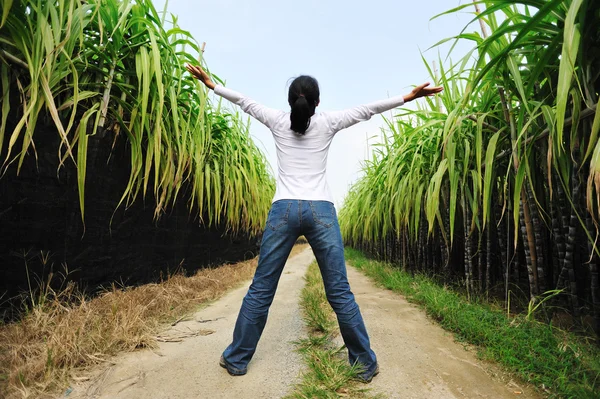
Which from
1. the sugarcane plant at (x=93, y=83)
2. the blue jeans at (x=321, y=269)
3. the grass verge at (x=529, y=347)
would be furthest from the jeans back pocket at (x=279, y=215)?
the grass verge at (x=529, y=347)

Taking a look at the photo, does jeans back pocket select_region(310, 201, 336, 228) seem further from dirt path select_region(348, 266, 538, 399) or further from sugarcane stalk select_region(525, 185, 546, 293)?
sugarcane stalk select_region(525, 185, 546, 293)

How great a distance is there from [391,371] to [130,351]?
A: 1.13m

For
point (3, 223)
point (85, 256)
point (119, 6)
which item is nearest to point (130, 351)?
point (85, 256)

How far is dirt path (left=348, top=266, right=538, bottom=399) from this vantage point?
1252 mm

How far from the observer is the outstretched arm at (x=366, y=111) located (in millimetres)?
1451

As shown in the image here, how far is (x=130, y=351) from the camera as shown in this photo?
5.07ft

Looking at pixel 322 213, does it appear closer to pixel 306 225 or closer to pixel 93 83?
pixel 306 225

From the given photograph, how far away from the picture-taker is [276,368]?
1.44m

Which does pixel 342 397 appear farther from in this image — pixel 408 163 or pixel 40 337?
pixel 408 163

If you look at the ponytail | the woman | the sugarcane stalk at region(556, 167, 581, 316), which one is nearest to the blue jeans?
the woman

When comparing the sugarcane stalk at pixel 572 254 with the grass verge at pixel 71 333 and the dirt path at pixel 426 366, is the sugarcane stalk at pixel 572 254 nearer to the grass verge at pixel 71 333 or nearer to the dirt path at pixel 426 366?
the dirt path at pixel 426 366

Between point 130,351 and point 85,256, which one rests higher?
point 85,256

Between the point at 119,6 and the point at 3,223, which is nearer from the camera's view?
the point at 3,223

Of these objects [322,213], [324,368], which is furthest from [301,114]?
[324,368]
